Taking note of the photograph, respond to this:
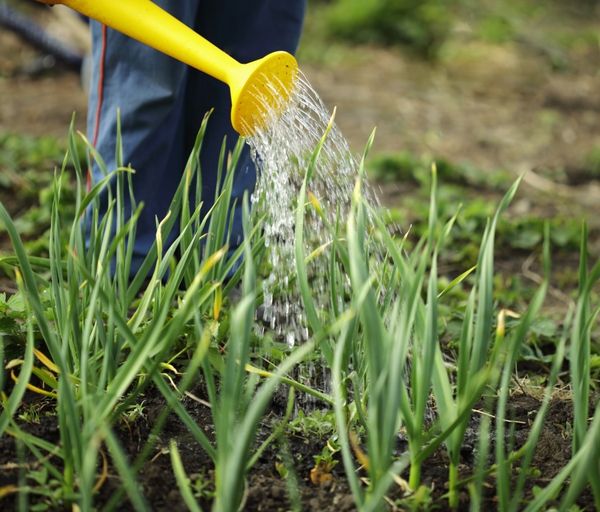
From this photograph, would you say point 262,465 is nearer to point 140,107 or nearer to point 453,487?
point 453,487

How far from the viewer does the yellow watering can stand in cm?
180

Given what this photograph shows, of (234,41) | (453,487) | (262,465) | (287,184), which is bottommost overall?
(262,465)

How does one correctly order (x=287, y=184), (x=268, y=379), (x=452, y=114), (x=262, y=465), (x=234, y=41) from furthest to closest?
(x=452, y=114)
(x=234, y=41)
(x=287, y=184)
(x=262, y=465)
(x=268, y=379)

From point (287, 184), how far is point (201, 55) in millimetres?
402

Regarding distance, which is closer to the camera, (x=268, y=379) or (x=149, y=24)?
(x=268, y=379)

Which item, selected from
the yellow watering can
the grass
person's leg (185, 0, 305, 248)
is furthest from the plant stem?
person's leg (185, 0, 305, 248)

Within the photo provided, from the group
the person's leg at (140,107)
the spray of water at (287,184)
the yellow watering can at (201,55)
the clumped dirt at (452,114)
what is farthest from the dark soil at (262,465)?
the person's leg at (140,107)

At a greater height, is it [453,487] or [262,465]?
[453,487]

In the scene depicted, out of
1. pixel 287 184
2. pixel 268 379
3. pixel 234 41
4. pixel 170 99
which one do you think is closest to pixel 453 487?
pixel 268 379

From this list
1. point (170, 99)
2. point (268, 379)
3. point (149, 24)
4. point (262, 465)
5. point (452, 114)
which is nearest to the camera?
point (268, 379)

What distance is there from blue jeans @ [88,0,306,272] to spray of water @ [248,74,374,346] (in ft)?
0.86

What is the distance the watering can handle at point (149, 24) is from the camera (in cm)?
Result: 180

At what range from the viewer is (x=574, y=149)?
4.26m

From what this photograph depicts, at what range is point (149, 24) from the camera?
1809 millimetres
